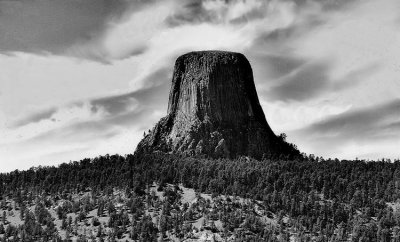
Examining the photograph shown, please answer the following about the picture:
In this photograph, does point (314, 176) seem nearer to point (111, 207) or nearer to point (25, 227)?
point (111, 207)

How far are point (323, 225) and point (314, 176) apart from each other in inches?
750

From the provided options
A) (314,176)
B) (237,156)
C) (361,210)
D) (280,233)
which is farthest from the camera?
(237,156)

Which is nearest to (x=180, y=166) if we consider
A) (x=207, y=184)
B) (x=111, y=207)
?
(x=207, y=184)

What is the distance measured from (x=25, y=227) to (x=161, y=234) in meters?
27.9

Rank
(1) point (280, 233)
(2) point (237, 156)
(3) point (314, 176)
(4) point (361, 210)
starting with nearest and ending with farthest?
1. (1) point (280, 233)
2. (4) point (361, 210)
3. (3) point (314, 176)
4. (2) point (237, 156)

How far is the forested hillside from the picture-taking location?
495 feet

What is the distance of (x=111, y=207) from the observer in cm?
15850

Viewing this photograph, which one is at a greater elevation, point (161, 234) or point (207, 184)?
point (207, 184)

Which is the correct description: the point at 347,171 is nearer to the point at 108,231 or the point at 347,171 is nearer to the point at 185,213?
the point at 185,213

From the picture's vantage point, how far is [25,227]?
158125 mm

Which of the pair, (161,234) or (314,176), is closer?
(161,234)

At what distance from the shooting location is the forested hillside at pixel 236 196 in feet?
495

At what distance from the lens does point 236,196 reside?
6393 inches

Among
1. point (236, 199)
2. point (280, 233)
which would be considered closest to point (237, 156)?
point (236, 199)
